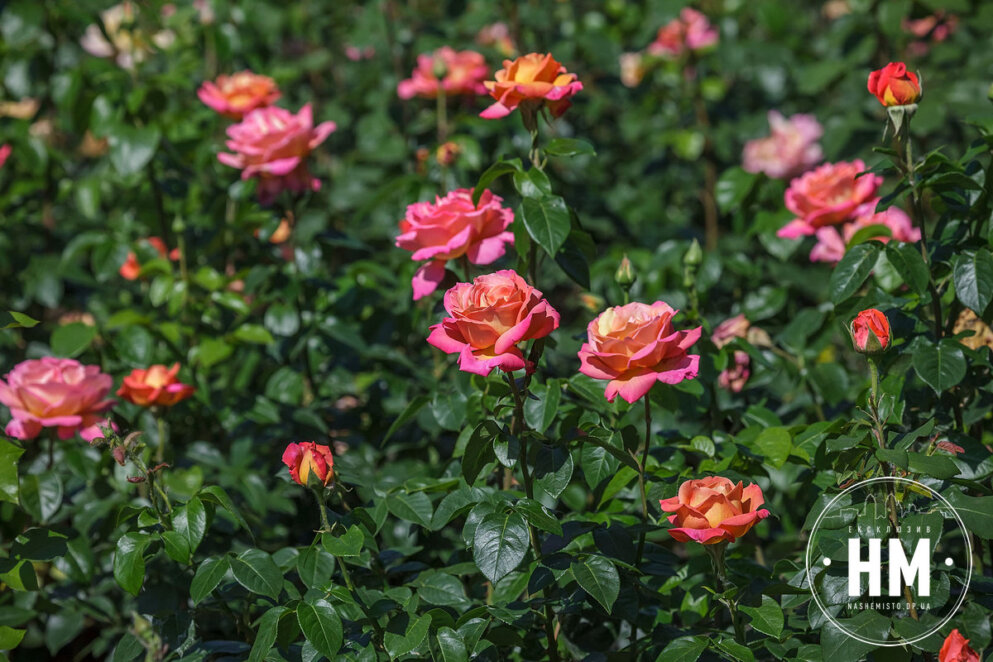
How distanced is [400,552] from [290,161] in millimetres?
842

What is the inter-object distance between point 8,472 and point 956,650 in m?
1.35

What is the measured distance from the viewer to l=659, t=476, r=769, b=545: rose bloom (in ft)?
4.35

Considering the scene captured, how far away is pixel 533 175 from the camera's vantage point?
158 centimetres

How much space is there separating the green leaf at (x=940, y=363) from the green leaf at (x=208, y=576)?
1.06 meters

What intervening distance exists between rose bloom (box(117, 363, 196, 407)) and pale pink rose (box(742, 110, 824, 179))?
245 centimetres

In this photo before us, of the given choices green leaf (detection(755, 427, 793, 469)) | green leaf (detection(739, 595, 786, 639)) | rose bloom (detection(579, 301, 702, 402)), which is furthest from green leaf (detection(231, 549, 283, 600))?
green leaf (detection(755, 427, 793, 469))

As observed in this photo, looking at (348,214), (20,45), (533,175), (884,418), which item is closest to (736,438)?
(884,418)

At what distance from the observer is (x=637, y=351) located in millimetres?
1312

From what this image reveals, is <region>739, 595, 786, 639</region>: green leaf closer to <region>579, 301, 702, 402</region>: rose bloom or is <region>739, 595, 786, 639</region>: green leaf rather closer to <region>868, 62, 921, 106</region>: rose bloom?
<region>579, 301, 702, 402</region>: rose bloom

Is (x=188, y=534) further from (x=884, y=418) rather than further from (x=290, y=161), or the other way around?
(x=884, y=418)

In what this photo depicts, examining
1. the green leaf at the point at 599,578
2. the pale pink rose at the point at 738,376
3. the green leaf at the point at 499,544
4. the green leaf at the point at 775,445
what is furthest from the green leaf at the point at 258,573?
the pale pink rose at the point at 738,376

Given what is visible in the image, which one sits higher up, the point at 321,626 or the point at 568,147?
the point at 568,147

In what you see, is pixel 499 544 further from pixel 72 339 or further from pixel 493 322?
pixel 72 339

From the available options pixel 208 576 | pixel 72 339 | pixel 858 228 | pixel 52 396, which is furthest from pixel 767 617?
pixel 72 339
